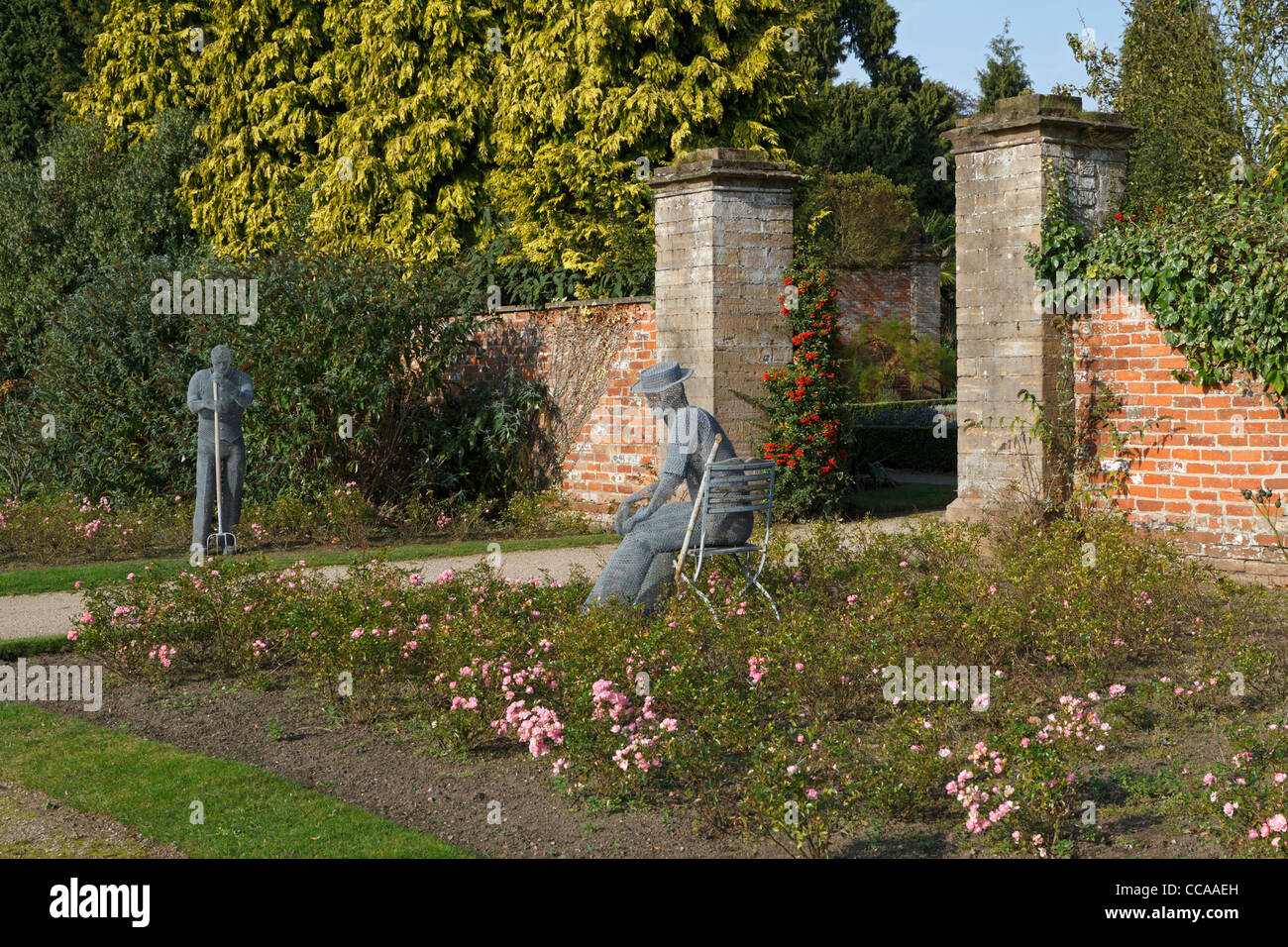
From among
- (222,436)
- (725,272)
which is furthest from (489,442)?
(725,272)

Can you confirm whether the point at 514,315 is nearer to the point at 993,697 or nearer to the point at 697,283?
the point at 697,283

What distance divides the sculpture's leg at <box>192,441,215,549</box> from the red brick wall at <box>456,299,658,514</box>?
395cm

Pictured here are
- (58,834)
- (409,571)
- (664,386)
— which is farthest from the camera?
(409,571)

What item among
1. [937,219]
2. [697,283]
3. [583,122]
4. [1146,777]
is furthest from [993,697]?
[937,219]

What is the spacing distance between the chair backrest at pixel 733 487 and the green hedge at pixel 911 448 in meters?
11.8

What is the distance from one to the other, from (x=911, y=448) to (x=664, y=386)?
12868 mm

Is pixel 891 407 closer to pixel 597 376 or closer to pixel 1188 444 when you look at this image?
pixel 597 376

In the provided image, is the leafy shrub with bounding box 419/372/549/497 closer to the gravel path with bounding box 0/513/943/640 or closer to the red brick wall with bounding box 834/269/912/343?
the gravel path with bounding box 0/513/943/640

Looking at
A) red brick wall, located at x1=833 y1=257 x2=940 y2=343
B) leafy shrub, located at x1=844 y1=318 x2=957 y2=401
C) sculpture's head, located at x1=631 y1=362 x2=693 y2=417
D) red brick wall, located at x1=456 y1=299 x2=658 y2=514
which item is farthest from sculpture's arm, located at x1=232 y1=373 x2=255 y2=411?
red brick wall, located at x1=833 y1=257 x2=940 y2=343

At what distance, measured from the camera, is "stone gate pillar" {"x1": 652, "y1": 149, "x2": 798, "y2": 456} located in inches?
481

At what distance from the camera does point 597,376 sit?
45.6 ft

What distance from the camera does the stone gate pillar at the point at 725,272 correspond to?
12.2 meters

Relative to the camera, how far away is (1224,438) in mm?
9094

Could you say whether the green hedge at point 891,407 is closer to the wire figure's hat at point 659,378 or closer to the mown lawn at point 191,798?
the wire figure's hat at point 659,378
